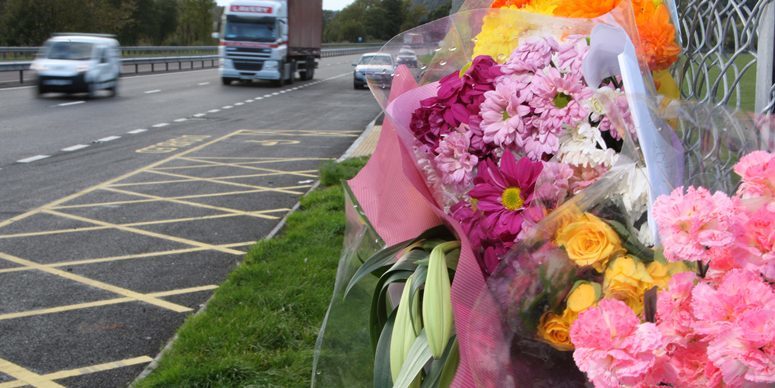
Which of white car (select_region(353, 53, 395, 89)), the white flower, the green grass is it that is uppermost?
white car (select_region(353, 53, 395, 89))

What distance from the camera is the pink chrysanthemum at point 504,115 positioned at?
1.90 metres

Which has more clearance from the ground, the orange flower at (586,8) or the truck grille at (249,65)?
the orange flower at (586,8)

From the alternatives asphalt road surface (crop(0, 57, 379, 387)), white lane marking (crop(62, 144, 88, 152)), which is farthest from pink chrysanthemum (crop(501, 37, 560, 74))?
white lane marking (crop(62, 144, 88, 152))

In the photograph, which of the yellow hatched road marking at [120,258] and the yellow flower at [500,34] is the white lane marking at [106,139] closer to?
the yellow hatched road marking at [120,258]

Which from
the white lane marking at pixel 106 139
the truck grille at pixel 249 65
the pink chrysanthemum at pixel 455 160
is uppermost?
the pink chrysanthemum at pixel 455 160

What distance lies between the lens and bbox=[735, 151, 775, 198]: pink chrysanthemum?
1427 mm

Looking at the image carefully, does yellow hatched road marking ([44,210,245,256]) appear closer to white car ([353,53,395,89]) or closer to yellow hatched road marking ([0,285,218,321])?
yellow hatched road marking ([0,285,218,321])

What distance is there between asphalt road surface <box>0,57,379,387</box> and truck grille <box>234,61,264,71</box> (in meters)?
12.4

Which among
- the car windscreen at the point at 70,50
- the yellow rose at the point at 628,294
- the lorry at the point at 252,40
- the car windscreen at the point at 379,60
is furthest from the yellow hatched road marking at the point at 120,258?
the lorry at the point at 252,40

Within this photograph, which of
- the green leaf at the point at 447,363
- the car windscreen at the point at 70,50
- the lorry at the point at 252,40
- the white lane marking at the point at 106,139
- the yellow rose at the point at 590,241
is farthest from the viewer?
the lorry at the point at 252,40

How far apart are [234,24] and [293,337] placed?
30.6 metres

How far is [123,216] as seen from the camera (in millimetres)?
9297

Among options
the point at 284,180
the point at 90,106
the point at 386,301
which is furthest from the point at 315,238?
the point at 90,106

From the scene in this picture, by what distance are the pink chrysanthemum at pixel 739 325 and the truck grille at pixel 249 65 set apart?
33.8 metres
